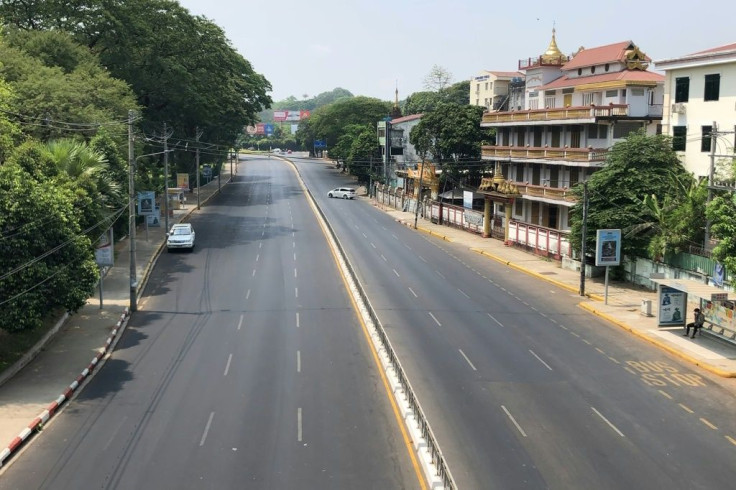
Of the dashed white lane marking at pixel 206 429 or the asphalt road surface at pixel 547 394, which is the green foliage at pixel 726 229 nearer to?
the asphalt road surface at pixel 547 394

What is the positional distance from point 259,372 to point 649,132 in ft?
140

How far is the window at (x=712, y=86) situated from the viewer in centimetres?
4200

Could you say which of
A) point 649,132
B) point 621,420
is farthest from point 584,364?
point 649,132

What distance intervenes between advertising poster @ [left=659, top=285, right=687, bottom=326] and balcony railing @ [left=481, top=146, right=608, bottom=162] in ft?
69.3

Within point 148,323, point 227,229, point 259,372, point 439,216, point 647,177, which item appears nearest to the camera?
point 259,372

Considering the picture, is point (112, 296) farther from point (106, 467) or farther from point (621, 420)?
point (621, 420)

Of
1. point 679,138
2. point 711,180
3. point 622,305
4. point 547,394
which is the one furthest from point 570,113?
point 547,394

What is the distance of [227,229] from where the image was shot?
62.1m

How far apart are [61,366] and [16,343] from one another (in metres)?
2.74

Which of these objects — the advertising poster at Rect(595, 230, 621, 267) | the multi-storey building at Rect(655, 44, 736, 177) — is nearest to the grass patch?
the advertising poster at Rect(595, 230, 621, 267)

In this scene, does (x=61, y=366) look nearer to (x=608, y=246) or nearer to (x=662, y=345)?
(x=662, y=345)

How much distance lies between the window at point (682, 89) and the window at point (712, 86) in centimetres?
142

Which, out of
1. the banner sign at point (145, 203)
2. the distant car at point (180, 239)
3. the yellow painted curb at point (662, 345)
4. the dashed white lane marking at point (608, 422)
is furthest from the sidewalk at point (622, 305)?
the banner sign at point (145, 203)

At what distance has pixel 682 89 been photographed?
Result: 4447 cm
